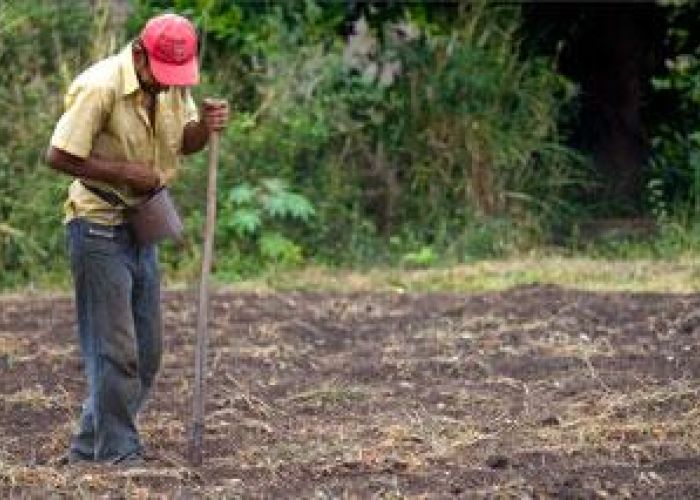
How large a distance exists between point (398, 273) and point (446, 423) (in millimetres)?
4756

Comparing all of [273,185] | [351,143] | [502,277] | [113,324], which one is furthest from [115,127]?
[351,143]

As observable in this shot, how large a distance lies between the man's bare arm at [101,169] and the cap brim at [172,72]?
0.31 m

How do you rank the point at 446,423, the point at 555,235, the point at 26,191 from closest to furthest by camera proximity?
1. the point at 446,423
2. the point at 26,191
3. the point at 555,235

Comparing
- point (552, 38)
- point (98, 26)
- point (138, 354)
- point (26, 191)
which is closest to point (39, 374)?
point (138, 354)

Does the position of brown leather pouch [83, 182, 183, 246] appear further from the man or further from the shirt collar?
the shirt collar

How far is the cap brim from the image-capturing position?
560cm

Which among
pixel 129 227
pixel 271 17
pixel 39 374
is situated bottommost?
pixel 39 374

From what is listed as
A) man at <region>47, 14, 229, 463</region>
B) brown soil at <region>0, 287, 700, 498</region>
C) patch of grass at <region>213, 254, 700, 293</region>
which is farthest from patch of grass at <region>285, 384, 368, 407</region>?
patch of grass at <region>213, 254, 700, 293</region>

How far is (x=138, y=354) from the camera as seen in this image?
600 centimetres

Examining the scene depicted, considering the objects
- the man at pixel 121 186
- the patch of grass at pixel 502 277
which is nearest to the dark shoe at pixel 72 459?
the man at pixel 121 186

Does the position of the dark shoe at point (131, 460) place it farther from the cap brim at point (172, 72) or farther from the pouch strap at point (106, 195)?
the cap brim at point (172, 72)

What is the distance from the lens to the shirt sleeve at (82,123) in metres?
5.58

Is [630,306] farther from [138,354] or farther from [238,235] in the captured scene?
[138,354]

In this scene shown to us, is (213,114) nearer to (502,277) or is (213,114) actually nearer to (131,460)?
(131,460)
